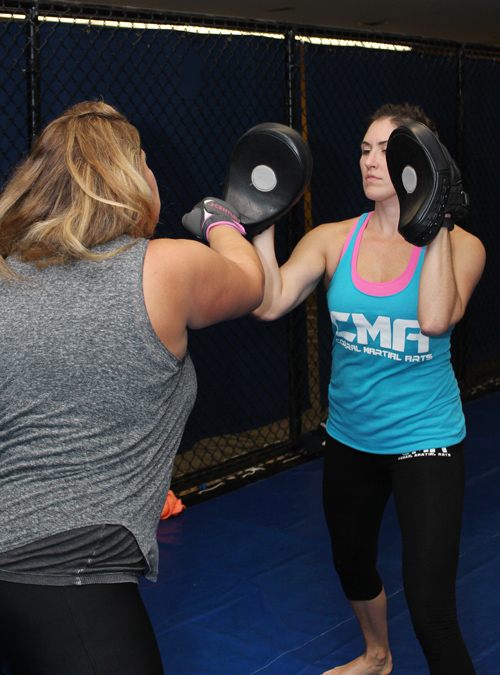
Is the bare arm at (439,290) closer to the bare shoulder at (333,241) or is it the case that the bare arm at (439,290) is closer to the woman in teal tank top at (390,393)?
the woman in teal tank top at (390,393)

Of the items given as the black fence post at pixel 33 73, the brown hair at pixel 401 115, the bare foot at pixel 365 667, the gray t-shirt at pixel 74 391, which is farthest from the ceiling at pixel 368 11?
the gray t-shirt at pixel 74 391

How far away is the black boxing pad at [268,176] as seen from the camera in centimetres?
170

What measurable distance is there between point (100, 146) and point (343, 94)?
352 cm

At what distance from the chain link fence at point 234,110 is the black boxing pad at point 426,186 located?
1608 millimetres

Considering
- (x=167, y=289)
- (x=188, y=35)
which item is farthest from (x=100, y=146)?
(x=188, y=35)

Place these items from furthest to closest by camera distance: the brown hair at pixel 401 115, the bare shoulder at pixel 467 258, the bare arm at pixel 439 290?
the brown hair at pixel 401 115
the bare shoulder at pixel 467 258
the bare arm at pixel 439 290

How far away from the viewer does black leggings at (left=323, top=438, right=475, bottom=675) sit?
4.72ft

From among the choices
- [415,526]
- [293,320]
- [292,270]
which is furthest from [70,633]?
[293,320]

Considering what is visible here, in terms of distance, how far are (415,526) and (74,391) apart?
85 cm

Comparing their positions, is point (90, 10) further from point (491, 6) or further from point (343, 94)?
point (491, 6)

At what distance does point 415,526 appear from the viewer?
1528mm

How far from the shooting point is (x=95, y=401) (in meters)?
0.96

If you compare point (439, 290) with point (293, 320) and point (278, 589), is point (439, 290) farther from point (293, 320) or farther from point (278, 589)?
point (293, 320)


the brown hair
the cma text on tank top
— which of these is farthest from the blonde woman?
the brown hair
